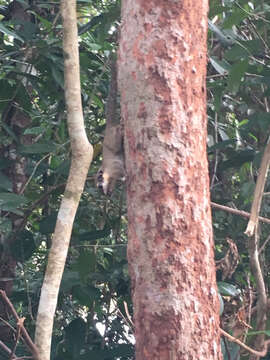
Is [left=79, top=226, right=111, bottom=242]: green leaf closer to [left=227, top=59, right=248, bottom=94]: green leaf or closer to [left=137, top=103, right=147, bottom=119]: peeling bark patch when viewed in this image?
[left=227, top=59, right=248, bottom=94]: green leaf

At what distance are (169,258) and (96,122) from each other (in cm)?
181

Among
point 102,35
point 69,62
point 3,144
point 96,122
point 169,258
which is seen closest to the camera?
point 169,258

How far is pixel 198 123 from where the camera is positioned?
5.18ft

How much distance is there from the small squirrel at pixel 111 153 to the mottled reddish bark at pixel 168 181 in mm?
711

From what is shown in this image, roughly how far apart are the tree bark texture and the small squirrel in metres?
0.45

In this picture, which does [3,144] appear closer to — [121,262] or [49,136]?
[49,136]

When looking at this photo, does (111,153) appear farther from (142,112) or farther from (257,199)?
(142,112)

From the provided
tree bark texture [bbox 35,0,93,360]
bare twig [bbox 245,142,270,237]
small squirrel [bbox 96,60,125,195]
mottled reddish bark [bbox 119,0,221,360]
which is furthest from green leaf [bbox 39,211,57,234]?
mottled reddish bark [bbox 119,0,221,360]

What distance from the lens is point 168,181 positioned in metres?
1.51

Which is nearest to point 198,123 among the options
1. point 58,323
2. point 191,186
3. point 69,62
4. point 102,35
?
point 191,186

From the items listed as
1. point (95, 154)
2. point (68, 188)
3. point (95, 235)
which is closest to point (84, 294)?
point (95, 235)

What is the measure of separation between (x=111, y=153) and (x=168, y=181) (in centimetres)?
90

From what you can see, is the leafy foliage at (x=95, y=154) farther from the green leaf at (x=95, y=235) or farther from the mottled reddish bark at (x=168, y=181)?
the mottled reddish bark at (x=168, y=181)

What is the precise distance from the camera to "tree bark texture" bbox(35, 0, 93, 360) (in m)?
1.63
